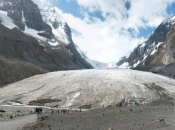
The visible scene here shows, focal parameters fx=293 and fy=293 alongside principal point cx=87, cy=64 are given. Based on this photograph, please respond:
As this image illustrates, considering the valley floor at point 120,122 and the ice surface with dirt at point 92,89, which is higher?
the ice surface with dirt at point 92,89

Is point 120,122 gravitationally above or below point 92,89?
below

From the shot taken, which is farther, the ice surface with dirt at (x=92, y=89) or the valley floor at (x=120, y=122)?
the ice surface with dirt at (x=92, y=89)

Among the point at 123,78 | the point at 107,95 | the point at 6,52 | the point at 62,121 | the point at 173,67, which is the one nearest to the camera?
the point at 62,121

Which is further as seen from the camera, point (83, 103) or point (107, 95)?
point (107, 95)

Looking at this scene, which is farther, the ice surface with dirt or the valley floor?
the ice surface with dirt

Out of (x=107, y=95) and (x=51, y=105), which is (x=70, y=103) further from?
(x=107, y=95)

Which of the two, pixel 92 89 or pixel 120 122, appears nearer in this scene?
pixel 120 122

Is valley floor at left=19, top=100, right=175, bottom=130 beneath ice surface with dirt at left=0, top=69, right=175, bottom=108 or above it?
beneath

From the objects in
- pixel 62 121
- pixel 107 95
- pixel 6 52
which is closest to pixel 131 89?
pixel 107 95
